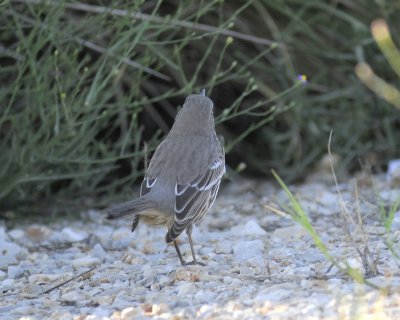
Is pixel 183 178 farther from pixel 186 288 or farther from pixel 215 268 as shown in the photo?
pixel 186 288

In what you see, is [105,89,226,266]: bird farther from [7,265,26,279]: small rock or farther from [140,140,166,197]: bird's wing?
[7,265,26,279]: small rock

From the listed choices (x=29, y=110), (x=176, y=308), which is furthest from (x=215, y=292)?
(x=29, y=110)

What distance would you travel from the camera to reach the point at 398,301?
3.79 meters

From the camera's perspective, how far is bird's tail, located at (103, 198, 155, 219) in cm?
476

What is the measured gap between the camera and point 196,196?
17.7ft

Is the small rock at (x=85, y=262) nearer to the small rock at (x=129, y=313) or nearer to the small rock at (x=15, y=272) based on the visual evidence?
the small rock at (x=15, y=272)

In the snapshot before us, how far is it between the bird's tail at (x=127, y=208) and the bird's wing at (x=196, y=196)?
0.18 metres

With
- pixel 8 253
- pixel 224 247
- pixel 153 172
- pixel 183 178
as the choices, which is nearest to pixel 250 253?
pixel 224 247

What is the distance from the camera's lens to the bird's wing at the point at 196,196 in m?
5.18

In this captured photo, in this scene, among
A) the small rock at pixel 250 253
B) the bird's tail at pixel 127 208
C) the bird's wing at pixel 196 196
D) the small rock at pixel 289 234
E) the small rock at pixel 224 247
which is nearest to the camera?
the bird's tail at pixel 127 208

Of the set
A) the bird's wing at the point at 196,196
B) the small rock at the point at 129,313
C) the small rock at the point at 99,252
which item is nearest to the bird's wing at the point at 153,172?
the bird's wing at the point at 196,196

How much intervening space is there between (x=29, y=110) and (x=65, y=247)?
3.38ft

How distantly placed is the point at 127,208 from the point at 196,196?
0.61m

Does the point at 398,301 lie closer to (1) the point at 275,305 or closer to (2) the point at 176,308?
(1) the point at 275,305
